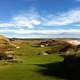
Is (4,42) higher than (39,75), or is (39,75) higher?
(4,42)

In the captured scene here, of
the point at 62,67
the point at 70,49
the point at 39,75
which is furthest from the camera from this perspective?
the point at 70,49

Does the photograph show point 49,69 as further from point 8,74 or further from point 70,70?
point 8,74

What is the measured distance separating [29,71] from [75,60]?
6.29 meters

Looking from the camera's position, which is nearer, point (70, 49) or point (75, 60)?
point (75, 60)

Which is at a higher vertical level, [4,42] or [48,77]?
[4,42]

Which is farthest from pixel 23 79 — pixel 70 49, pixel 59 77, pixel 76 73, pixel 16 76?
pixel 70 49

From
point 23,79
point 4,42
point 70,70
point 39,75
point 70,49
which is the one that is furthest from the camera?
point 70,49

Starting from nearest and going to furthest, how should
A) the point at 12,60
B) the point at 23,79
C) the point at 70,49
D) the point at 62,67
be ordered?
the point at 23,79, the point at 62,67, the point at 12,60, the point at 70,49

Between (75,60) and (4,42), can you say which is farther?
(4,42)

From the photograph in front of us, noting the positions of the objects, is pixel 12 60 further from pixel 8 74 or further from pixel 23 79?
pixel 23 79

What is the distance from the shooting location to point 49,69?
38250 millimetres

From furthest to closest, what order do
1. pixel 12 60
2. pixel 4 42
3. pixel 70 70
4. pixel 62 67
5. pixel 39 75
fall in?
pixel 4 42 → pixel 12 60 → pixel 62 67 → pixel 70 70 → pixel 39 75

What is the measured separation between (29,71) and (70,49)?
97.1 feet

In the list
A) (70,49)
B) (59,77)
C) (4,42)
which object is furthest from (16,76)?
(70,49)
